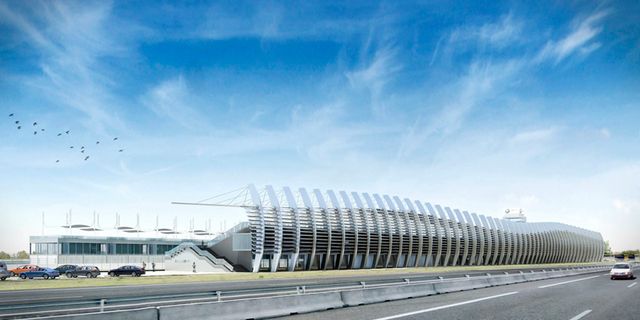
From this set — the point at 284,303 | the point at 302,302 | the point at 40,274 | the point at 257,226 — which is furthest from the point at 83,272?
the point at 284,303

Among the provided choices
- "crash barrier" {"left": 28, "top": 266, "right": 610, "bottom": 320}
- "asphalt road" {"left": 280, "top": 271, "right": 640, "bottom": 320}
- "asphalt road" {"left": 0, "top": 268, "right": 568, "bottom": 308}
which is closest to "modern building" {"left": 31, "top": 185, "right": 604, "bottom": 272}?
"asphalt road" {"left": 0, "top": 268, "right": 568, "bottom": 308}

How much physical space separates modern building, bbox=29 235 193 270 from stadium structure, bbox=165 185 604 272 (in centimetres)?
1206

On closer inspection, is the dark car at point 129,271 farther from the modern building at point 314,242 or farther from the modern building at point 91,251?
the modern building at point 91,251

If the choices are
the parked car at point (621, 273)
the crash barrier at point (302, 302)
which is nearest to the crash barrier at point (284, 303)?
the crash barrier at point (302, 302)

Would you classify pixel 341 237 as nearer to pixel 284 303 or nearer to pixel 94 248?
pixel 94 248

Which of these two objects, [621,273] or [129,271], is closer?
[621,273]

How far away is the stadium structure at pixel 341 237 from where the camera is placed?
63000 millimetres

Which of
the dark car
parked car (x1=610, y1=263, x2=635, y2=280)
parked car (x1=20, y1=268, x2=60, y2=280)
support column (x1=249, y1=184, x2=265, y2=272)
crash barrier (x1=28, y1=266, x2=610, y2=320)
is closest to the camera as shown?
crash barrier (x1=28, y1=266, x2=610, y2=320)

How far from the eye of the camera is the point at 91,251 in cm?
8069

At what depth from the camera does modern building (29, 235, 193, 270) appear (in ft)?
252

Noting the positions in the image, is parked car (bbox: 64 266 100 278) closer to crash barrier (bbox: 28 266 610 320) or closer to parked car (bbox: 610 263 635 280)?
crash barrier (bbox: 28 266 610 320)

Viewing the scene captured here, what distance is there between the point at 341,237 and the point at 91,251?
36.4 meters

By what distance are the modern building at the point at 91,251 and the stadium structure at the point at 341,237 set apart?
12.1 metres

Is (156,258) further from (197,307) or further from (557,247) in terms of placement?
(557,247)
